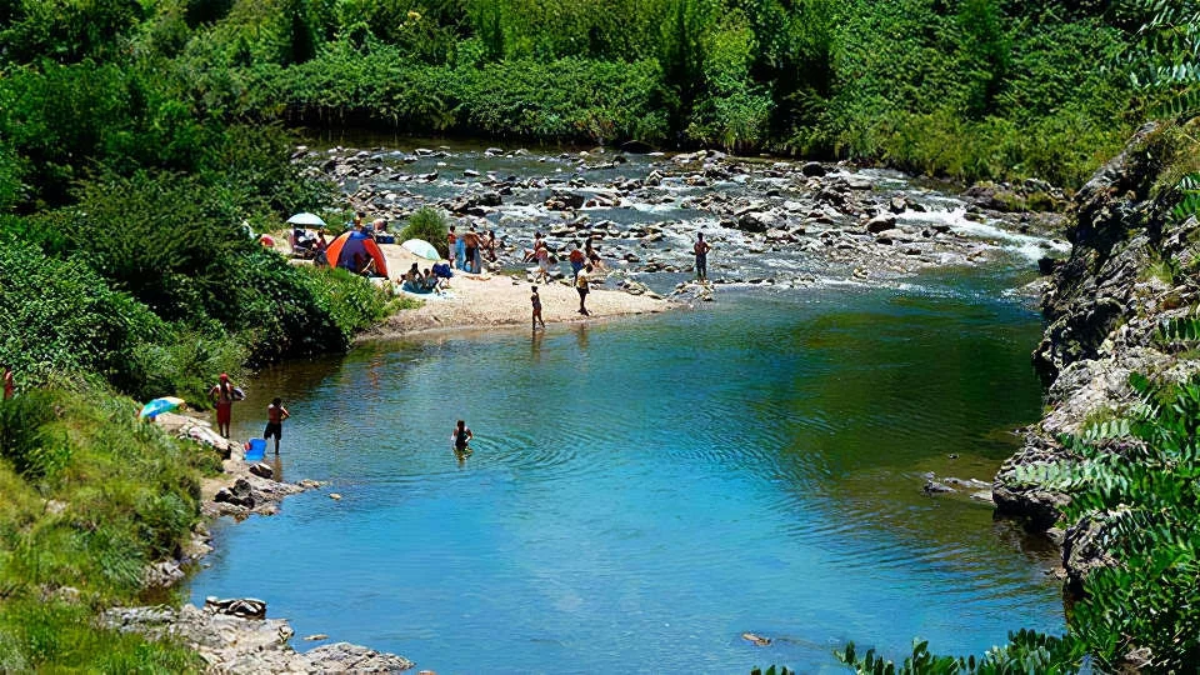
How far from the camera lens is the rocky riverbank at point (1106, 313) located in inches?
1104

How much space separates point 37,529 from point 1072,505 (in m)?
18.0

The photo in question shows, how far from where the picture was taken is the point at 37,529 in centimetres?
2492

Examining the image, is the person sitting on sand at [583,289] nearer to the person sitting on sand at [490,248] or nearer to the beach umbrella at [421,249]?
the beach umbrella at [421,249]

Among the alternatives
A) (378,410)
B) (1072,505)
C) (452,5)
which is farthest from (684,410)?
(452,5)

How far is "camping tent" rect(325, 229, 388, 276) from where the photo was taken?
50125 mm

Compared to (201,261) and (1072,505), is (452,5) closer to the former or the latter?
(201,261)

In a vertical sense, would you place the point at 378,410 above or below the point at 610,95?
below

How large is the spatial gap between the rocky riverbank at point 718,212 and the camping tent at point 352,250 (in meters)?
6.01

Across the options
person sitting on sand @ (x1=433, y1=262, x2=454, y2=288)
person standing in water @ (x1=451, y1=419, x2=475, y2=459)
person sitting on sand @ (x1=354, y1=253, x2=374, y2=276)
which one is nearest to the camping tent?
person sitting on sand @ (x1=354, y1=253, x2=374, y2=276)

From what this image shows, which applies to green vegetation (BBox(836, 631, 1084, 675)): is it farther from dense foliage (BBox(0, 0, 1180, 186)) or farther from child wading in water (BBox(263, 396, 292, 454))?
dense foliage (BBox(0, 0, 1180, 186))

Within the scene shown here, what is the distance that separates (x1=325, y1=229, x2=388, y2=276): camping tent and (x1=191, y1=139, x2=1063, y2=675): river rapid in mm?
5085

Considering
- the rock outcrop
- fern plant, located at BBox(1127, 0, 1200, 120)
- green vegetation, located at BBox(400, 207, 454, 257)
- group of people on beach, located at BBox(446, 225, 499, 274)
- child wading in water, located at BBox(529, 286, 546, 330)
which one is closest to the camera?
fern plant, located at BBox(1127, 0, 1200, 120)

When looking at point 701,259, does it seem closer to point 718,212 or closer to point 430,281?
point 430,281

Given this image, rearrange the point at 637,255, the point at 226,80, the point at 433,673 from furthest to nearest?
the point at 226,80, the point at 637,255, the point at 433,673
